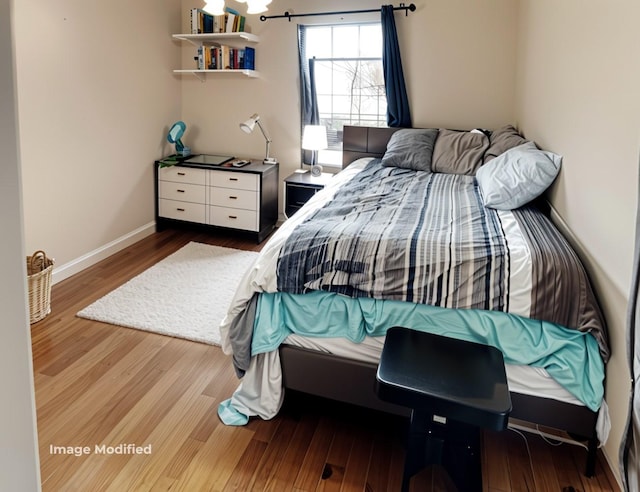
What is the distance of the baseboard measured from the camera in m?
3.38

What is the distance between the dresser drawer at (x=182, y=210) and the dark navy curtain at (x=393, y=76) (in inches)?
73.5

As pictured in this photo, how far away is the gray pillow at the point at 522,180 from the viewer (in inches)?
97.6

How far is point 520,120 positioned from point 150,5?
10.3 feet

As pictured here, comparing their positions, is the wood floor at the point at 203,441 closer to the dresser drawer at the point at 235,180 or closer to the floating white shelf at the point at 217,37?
the dresser drawer at the point at 235,180

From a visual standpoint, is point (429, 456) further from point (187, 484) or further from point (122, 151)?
point (122, 151)

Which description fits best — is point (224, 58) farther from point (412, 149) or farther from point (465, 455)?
point (465, 455)

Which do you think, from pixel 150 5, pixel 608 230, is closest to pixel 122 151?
pixel 150 5

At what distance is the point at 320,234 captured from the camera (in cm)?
204

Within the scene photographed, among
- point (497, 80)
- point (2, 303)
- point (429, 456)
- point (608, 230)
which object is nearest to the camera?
point (2, 303)

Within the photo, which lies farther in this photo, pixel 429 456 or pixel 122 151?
pixel 122 151

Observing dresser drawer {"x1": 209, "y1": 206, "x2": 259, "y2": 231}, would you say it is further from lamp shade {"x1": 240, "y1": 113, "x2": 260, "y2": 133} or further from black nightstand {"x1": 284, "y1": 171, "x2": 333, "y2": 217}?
lamp shade {"x1": 240, "y1": 113, "x2": 260, "y2": 133}

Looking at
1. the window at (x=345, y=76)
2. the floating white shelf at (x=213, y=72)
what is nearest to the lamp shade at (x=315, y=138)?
the window at (x=345, y=76)

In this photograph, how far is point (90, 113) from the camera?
3521mm

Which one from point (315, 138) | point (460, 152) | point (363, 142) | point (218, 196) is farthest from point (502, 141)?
point (218, 196)
